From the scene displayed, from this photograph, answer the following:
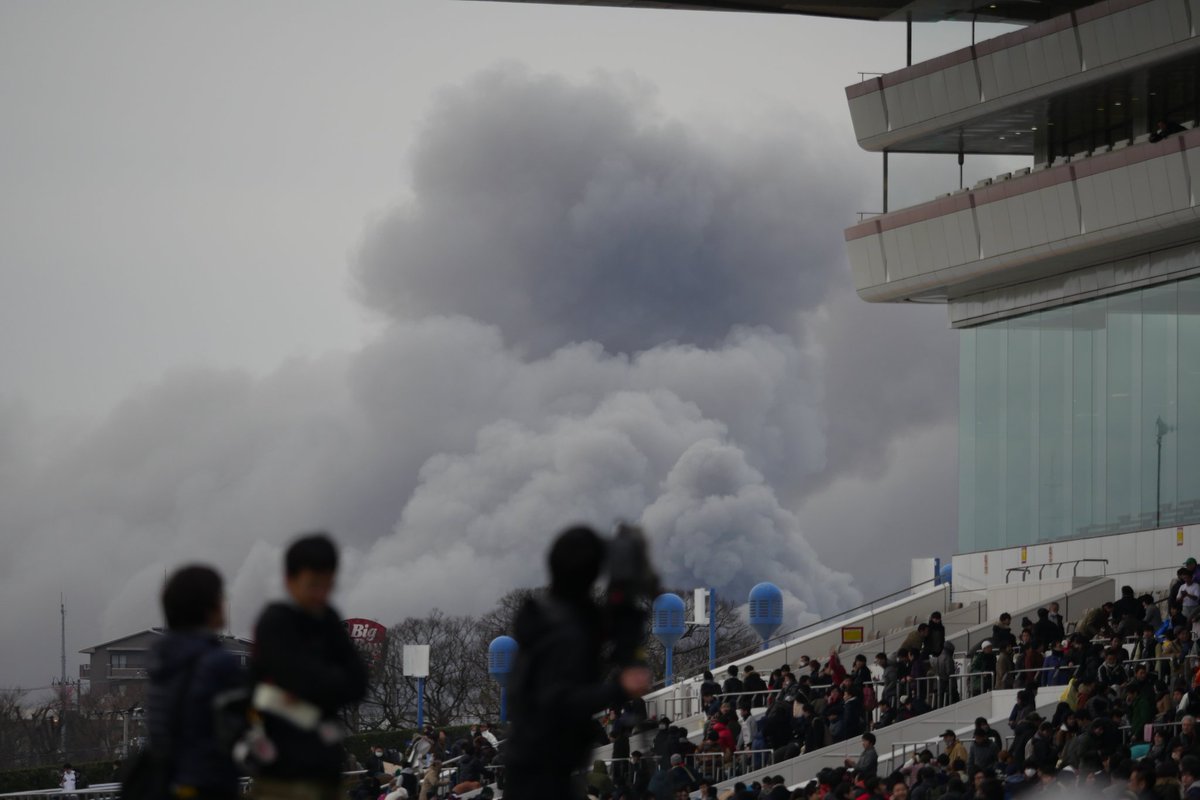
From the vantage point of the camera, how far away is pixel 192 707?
23.2 feet

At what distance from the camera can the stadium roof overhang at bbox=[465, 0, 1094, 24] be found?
4375 cm

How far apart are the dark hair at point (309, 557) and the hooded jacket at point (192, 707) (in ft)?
1.62

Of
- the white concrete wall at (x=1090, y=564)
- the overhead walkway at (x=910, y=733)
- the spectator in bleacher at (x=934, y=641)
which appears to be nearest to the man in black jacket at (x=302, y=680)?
the overhead walkway at (x=910, y=733)

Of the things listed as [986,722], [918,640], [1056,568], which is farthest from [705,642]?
[986,722]

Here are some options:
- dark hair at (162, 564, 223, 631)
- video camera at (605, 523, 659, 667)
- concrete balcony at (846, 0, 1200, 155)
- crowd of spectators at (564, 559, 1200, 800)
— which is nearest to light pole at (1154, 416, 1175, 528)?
crowd of spectators at (564, 559, 1200, 800)

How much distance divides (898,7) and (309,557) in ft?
133

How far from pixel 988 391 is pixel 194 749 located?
39.5 metres

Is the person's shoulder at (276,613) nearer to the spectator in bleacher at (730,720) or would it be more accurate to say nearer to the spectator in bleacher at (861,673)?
the spectator in bleacher at (730,720)

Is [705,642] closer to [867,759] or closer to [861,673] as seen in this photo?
[861,673]

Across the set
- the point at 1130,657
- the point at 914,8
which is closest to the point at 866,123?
the point at 914,8

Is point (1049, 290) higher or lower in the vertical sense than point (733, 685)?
higher

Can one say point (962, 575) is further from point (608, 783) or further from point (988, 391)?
point (608, 783)

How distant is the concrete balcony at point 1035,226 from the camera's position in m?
37.7

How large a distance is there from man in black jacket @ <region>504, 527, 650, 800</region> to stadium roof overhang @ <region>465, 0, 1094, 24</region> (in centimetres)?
3721
